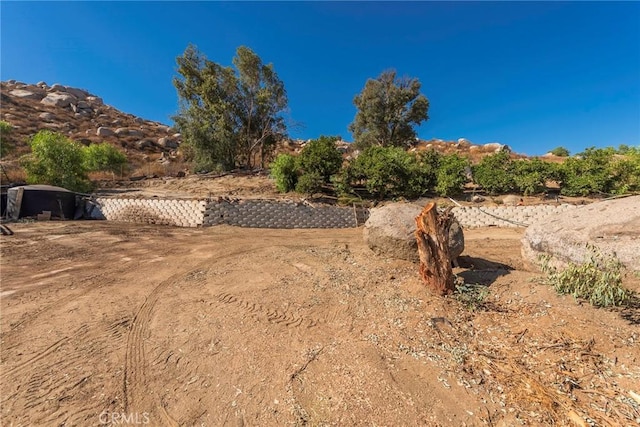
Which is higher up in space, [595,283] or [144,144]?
[144,144]

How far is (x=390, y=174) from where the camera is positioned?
13102 mm

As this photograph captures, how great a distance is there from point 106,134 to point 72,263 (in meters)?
39.3

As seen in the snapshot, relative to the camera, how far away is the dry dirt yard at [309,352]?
2.20 m

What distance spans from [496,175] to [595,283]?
444 inches

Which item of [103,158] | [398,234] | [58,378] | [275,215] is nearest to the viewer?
[58,378]

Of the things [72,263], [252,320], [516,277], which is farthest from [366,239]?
[72,263]

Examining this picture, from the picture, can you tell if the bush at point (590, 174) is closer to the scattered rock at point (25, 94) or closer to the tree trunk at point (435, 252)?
the tree trunk at point (435, 252)

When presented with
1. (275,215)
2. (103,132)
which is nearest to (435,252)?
(275,215)

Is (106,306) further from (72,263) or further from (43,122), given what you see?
(43,122)

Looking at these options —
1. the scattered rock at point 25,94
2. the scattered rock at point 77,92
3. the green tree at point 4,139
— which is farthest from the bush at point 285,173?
→ the scattered rock at point 77,92

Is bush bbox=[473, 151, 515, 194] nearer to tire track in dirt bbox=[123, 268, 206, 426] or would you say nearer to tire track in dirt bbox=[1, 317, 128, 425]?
tire track in dirt bbox=[123, 268, 206, 426]

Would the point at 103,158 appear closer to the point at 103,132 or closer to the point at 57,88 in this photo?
the point at 103,132

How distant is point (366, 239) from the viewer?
6242 mm

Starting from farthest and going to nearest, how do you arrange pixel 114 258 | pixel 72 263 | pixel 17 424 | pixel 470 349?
pixel 114 258 → pixel 72 263 → pixel 470 349 → pixel 17 424
